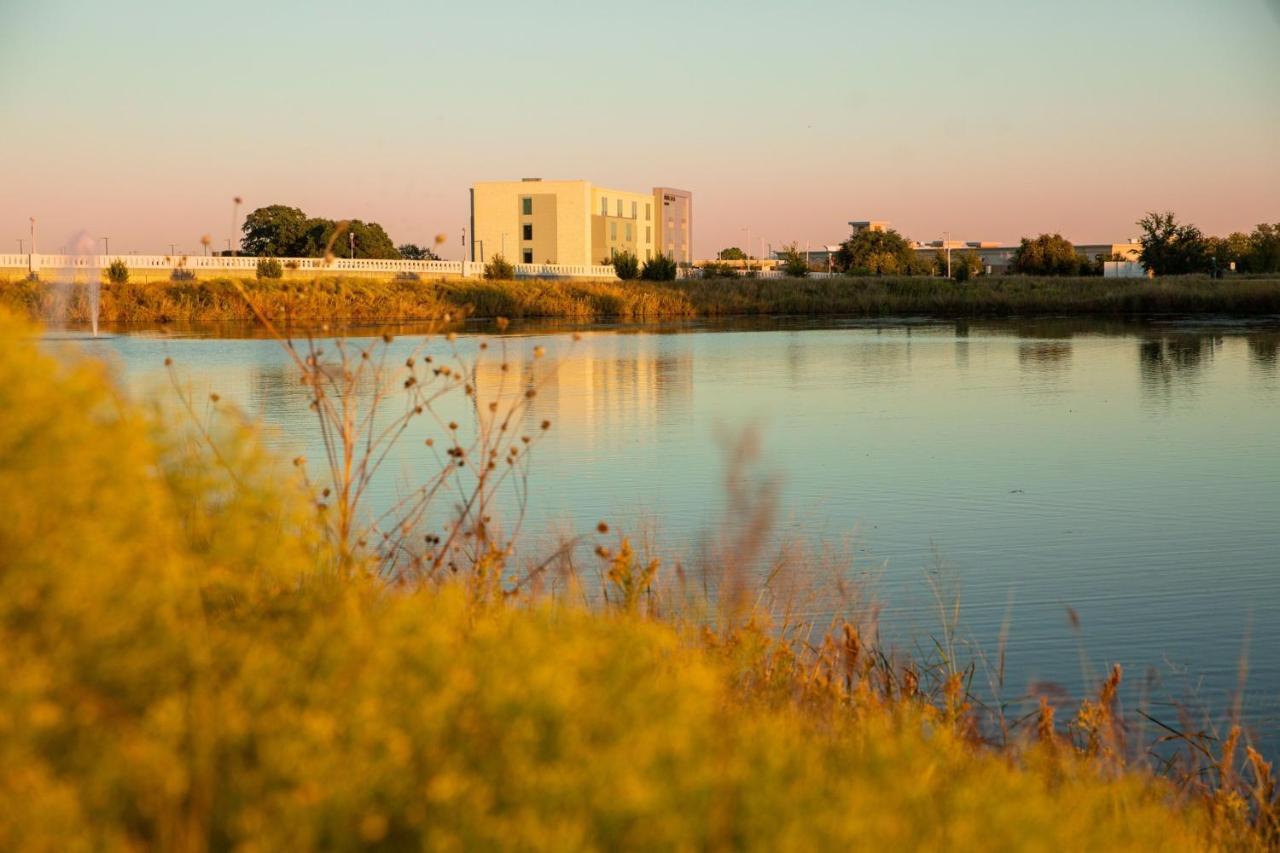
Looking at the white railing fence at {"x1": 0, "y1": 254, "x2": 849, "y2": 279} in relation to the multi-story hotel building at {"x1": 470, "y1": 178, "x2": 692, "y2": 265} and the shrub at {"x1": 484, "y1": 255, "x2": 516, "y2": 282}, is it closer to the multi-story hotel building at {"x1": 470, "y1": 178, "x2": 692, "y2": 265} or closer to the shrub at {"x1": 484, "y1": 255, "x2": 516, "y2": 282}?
the shrub at {"x1": 484, "y1": 255, "x2": 516, "y2": 282}

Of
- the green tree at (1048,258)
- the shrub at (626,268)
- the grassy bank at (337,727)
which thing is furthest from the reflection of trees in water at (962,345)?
the green tree at (1048,258)

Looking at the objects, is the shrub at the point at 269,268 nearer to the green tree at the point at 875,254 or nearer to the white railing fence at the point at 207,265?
the white railing fence at the point at 207,265

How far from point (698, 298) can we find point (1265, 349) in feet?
106

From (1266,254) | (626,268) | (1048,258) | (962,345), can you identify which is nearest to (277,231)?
Result: (626,268)

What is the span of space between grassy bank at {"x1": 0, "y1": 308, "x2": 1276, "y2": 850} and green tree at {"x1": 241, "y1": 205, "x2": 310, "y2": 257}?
10822cm

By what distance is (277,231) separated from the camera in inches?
4350

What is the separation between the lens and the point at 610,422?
17.4 m

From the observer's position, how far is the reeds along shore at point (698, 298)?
51.2 meters

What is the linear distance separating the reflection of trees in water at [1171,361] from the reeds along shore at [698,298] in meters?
17.7

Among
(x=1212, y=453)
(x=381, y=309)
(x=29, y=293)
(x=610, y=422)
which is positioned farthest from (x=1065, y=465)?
(x=381, y=309)

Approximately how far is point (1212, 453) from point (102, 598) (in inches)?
532

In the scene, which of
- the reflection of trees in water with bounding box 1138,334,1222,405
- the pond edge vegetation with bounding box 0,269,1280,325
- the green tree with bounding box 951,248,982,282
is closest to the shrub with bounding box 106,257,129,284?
the pond edge vegetation with bounding box 0,269,1280,325

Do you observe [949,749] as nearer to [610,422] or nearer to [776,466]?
[776,466]

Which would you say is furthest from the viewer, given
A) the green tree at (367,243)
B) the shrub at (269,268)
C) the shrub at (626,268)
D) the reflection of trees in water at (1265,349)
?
the green tree at (367,243)
